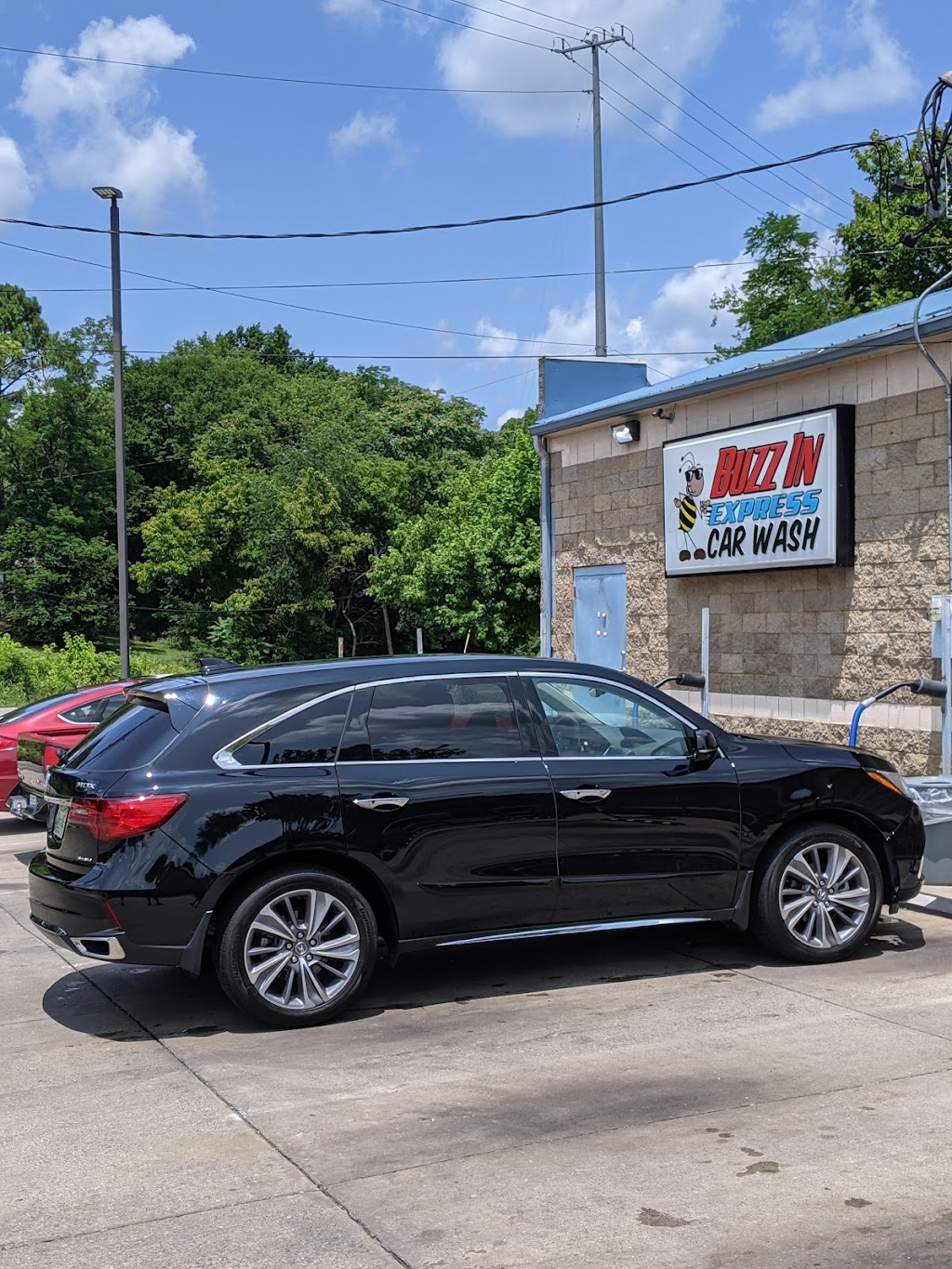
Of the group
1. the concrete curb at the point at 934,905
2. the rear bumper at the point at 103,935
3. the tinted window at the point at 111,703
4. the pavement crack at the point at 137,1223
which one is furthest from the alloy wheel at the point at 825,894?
the tinted window at the point at 111,703

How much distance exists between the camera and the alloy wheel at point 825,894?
7305 millimetres

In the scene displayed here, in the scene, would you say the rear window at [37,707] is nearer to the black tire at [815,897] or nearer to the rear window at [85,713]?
the rear window at [85,713]

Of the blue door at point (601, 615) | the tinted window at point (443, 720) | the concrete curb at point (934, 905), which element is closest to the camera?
the tinted window at point (443, 720)

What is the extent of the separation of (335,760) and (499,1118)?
Answer: 2080 millimetres

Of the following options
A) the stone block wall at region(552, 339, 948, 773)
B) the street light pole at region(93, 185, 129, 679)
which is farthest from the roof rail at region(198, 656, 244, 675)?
the street light pole at region(93, 185, 129, 679)

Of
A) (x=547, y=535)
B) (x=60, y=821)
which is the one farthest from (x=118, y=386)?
(x=60, y=821)

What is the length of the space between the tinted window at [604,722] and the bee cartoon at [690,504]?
746 cm

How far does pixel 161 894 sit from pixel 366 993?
145 centimetres

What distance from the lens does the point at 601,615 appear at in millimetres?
16922

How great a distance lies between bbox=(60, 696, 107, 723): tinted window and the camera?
12.9 metres

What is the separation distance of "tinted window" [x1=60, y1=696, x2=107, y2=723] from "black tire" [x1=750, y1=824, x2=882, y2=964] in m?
7.67

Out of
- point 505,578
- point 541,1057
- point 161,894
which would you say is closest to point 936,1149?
point 541,1057

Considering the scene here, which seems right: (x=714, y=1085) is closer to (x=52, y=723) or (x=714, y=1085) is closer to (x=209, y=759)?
(x=209, y=759)

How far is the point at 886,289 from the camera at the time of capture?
109 feet
